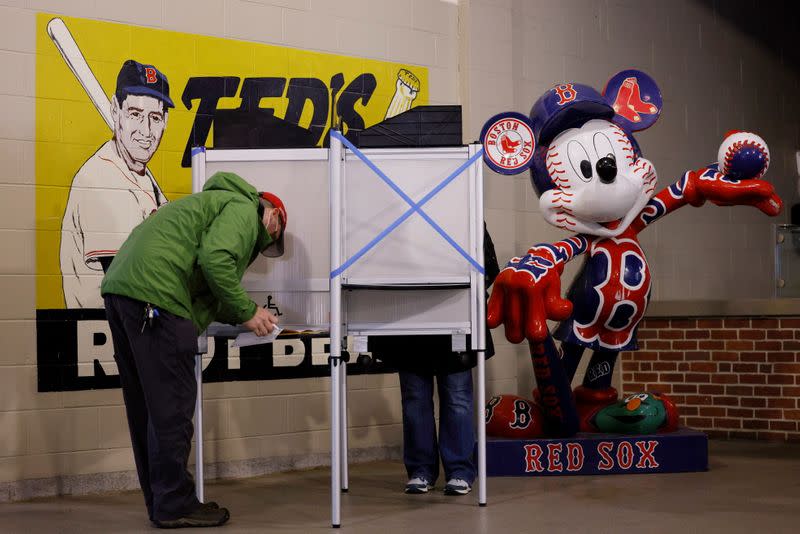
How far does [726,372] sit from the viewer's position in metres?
6.52

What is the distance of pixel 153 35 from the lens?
511cm

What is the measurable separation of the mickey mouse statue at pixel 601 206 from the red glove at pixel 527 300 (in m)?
0.03

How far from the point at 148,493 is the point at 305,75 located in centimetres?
248

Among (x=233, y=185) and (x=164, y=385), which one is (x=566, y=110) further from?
(x=164, y=385)

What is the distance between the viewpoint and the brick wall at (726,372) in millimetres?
6297

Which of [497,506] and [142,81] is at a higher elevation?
[142,81]

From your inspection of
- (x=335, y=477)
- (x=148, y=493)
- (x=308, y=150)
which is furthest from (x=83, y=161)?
(x=335, y=477)

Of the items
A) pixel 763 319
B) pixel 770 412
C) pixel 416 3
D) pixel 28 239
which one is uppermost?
pixel 416 3

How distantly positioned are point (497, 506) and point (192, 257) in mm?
1575

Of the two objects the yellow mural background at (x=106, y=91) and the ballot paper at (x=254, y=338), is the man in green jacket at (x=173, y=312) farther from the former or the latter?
the yellow mural background at (x=106, y=91)

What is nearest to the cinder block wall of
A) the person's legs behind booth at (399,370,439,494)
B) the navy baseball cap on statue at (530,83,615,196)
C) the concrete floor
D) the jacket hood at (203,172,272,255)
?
the navy baseball cap on statue at (530,83,615,196)

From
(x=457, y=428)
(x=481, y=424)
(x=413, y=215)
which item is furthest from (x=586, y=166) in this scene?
(x=481, y=424)

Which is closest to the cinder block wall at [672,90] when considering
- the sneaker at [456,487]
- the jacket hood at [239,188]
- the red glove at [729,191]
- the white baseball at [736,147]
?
the red glove at [729,191]

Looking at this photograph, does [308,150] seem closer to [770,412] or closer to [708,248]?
[770,412]
